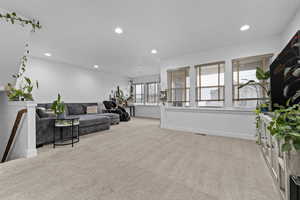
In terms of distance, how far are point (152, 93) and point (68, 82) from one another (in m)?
4.63

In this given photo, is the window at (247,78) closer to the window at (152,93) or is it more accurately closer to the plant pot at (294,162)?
the plant pot at (294,162)

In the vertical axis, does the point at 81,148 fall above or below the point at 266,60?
below

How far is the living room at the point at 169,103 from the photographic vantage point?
140 cm

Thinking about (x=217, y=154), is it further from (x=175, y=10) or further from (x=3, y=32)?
(x=3, y=32)

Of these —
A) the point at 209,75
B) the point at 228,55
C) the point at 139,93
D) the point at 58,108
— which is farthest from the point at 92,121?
the point at 139,93

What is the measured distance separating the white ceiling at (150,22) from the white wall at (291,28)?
0.29ft

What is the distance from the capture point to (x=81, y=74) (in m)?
5.86

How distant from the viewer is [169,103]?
4.74 meters

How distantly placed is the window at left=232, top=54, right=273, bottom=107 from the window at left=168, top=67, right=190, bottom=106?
141 centimetres

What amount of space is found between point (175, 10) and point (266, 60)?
296cm

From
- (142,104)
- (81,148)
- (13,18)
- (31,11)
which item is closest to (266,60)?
(81,148)

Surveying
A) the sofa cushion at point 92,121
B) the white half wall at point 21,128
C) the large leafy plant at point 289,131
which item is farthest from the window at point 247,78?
the white half wall at point 21,128

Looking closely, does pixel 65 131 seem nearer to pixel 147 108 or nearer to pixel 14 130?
pixel 14 130

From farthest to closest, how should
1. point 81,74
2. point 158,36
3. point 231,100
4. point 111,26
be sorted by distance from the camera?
point 81,74, point 231,100, point 158,36, point 111,26
